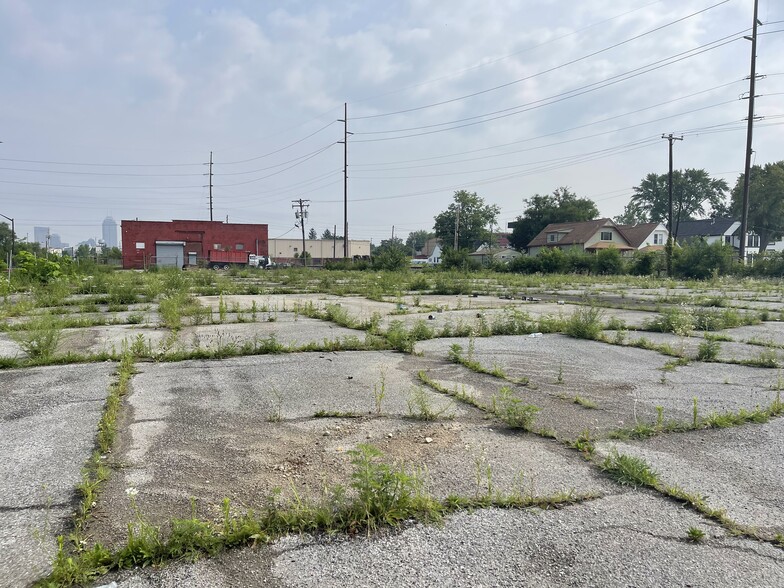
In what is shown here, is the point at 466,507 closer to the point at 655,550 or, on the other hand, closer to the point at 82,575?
the point at 655,550

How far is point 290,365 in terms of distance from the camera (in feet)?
21.5

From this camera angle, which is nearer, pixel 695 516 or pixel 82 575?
pixel 82 575

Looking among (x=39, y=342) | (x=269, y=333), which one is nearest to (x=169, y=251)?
(x=269, y=333)

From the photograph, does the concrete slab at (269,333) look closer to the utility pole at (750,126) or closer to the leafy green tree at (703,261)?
the leafy green tree at (703,261)

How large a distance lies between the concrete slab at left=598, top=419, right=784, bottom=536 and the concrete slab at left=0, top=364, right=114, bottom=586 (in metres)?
3.60

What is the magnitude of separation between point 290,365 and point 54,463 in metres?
3.31

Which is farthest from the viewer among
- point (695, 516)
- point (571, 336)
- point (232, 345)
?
point (571, 336)

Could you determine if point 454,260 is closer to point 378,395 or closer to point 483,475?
point 378,395

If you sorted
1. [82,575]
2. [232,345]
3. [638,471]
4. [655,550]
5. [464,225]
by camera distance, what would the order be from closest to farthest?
[82,575] → [655,550] → [638,471] → [232,345] → [464,225]

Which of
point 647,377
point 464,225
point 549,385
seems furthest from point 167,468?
point 464,225

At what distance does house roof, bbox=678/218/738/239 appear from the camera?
244 feet

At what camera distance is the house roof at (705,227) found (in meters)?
74.3

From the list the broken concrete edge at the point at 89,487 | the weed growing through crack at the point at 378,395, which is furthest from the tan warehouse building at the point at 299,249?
the broken concrete edge at the point at 89,487

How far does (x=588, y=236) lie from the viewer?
6400 centimetres
